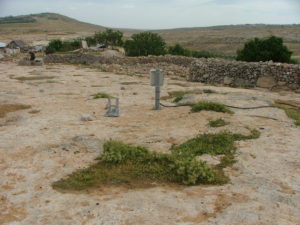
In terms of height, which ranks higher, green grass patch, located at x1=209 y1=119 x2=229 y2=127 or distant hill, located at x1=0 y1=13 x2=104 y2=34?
distant hill, located at x1=0 y1=13 x2=104 y2=34

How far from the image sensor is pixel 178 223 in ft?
10.7

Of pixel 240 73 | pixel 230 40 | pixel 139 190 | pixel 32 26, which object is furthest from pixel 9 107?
pixel 32 26

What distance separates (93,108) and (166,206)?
5.92 meters

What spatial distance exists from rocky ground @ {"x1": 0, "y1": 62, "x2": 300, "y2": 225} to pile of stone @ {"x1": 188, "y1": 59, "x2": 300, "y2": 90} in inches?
176

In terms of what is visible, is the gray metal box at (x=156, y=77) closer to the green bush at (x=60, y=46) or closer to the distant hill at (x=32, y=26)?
the green bush at (x=60, y=46)

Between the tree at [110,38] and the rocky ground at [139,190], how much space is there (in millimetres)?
33243

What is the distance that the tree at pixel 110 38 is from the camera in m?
41.3

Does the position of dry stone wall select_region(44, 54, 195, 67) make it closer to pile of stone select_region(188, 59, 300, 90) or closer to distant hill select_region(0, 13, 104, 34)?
pile of stone select_region(188, 59, 300, 90)

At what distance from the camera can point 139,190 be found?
4047 millimetres

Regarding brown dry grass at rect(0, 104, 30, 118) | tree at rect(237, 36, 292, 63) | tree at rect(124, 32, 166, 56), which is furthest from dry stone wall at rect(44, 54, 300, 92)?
brown dry grass at rect(0, 104, 30, 118)

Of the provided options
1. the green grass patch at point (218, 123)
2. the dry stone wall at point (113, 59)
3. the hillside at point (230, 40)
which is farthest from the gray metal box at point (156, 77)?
the hillside at point (230, 40)

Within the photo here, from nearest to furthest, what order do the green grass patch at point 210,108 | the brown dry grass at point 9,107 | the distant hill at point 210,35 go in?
1. the green grass patch at point 210,108
2. the brown dry grass at point 9,107
3. the distant hill at point 210,35

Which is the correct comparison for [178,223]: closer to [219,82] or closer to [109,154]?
[109,154]

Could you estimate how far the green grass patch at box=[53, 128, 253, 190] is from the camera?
4273 mm
